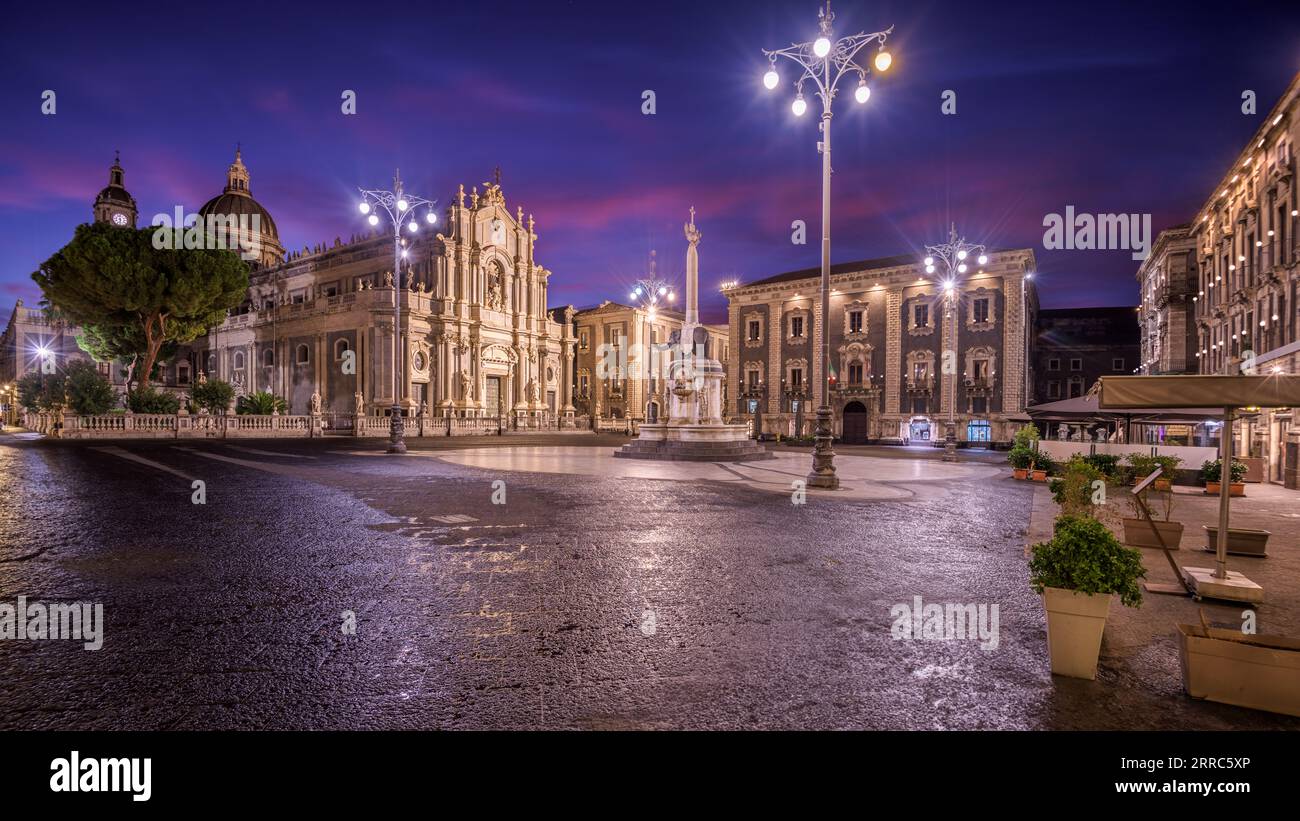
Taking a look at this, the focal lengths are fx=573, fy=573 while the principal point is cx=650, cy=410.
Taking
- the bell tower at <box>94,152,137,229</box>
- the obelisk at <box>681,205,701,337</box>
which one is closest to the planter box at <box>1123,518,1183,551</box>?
the obelisk at <box>681,205,701,337</box>

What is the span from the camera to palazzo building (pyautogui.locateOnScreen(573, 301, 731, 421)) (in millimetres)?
68938

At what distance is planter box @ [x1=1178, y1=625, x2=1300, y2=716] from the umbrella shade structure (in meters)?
2.42

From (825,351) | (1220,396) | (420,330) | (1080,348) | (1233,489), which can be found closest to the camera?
(1220,396)

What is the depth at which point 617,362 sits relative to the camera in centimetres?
7044

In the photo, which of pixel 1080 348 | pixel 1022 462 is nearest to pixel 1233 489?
pixel 1022 462

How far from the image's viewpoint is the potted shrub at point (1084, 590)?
377 cm

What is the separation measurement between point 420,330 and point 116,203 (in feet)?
201

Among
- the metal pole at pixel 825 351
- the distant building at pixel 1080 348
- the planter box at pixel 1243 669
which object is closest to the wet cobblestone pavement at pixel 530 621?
the planter box at pixel 1243 669

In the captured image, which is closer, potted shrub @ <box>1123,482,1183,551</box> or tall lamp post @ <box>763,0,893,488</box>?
potted shrub @ <box>1123,482,1183,551</box>

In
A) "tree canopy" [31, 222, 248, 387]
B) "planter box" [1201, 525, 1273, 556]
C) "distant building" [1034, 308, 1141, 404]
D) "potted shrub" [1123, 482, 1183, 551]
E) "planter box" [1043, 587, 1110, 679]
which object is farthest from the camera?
"distant building" [1034, 308, 1141, 404]

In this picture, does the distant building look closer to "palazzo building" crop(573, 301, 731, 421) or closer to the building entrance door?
the building entrance door

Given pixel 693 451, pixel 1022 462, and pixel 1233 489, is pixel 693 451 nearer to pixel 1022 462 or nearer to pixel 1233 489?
pixel 1022 462
